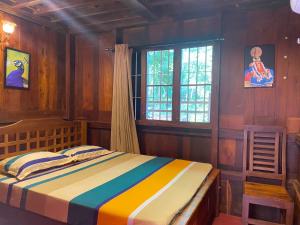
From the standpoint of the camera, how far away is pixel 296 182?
8.10ft

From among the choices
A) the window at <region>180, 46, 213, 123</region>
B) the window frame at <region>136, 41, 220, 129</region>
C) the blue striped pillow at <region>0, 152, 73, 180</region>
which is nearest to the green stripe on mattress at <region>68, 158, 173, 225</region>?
the blue striped pillow at <region>0, 152, 73, 180</region>

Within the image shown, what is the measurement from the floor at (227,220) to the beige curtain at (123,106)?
1358mm

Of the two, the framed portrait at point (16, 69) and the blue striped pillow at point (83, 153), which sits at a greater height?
the framed portrait at point (16, 69)

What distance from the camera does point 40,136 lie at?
3.17m

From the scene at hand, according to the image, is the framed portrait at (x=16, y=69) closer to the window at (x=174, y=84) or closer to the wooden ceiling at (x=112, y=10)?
the wooden ceiling at (x=112, y=10)

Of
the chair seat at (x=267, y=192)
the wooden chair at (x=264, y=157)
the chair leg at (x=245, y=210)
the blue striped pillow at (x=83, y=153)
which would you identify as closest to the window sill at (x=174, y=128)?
the wooden chair at (x=264, y=157)

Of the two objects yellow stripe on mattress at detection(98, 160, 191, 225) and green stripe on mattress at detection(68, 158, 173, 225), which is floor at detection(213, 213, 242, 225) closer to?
yellow stripe on mattress at detection(98, 160, 191, 225)

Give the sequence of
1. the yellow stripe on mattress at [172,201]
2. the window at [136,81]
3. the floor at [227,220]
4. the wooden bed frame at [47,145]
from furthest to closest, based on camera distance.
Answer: the window at [136,81]
the floor at [227,220]
the wooden bed frame at [47,145]
the yellow stripe on mattress at [172,201]

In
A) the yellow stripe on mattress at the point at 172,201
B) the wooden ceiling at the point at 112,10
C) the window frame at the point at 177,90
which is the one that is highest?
the wooden ceiling at the point at 112,10

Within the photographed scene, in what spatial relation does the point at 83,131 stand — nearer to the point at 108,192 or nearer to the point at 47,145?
the point at 47,145

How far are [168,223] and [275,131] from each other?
5.94 ft

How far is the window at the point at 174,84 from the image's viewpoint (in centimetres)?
300

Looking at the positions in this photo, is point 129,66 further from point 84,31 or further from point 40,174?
point 40,174

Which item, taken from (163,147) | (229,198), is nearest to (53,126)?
(163,147)
